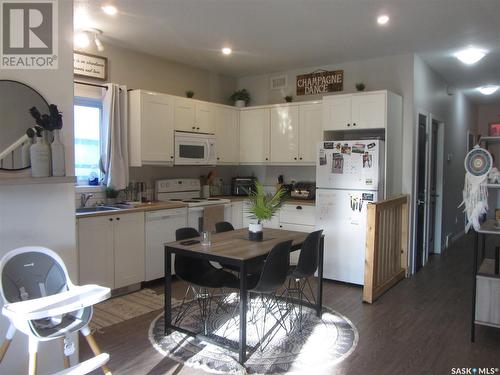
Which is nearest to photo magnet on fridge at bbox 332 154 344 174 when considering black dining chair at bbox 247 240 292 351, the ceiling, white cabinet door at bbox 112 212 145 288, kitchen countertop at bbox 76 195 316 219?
kitchen countertop at bbox 76 195 316 219

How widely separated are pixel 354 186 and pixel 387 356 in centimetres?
202

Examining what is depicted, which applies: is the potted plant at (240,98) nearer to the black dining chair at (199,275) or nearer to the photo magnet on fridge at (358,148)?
the photo magnet on fridge at (358,148)

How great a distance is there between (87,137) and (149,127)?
2.24ft

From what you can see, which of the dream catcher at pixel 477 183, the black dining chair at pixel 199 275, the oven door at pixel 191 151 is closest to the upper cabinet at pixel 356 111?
the dream catcher at pixel 477 183

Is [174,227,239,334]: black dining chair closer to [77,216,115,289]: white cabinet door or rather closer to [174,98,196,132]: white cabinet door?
[77,216,115,289]: white cabinet door

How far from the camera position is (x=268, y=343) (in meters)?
3.21

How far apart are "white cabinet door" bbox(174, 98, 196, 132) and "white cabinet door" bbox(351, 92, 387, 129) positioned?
1.95m

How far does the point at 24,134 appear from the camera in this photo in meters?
2.51

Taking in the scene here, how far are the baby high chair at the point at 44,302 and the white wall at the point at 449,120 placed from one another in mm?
4112

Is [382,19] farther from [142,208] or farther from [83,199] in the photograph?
[83,199]

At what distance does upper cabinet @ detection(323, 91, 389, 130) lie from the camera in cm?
464

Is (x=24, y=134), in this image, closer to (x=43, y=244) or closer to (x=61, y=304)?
(x=43, y=244)

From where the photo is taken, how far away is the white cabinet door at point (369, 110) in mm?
4641

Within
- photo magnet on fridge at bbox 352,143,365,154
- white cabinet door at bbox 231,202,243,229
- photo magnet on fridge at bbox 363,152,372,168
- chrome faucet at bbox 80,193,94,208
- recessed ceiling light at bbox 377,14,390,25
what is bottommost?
white cabinet door at bbox 231,202,243,229
